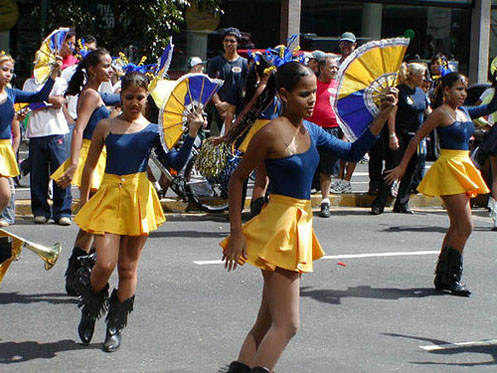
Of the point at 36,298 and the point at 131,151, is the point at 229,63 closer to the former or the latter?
the point at 36,298

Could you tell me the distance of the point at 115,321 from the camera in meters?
5.92

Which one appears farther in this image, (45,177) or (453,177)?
(45,177)

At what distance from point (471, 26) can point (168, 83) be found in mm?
17778

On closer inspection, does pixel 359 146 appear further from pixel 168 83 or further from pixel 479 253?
pixel 168 83

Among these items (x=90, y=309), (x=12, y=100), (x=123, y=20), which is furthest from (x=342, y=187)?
(x=90, y=309)

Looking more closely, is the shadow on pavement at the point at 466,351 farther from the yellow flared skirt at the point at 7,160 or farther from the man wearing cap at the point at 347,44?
the man wearing cap at the point at 347,44

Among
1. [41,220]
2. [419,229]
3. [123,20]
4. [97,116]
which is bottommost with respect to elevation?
[419,229]

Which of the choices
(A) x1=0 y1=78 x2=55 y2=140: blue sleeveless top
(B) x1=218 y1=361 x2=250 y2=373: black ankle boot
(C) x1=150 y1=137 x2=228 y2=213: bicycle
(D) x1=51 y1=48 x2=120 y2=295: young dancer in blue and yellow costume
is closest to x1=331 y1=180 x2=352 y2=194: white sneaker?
(C) x1=150 y1=137 x2=228 y2=213: bicycle

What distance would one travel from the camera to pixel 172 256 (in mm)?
8992

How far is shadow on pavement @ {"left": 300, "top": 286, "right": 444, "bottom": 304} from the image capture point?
7601mm

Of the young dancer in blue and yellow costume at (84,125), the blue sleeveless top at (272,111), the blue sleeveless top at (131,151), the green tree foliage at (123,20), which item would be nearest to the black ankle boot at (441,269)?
the blue sleeveless top at (272,111)

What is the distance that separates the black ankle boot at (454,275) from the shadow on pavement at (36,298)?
307 centimetres

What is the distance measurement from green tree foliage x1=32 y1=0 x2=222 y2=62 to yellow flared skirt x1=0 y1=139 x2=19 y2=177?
388 inches

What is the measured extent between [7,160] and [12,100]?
53cm
